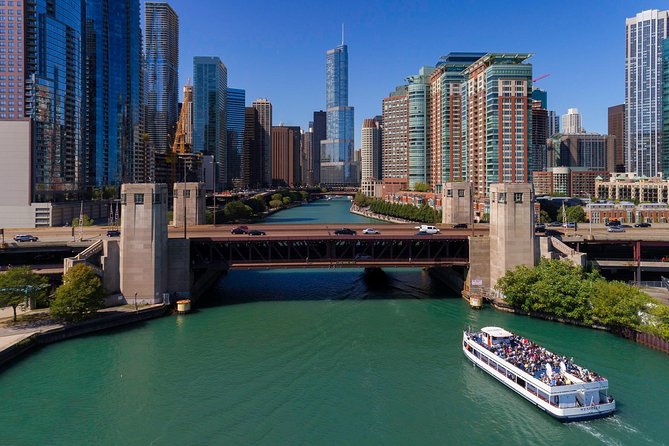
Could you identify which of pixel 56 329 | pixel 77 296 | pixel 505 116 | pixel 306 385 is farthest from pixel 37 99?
pixel 306 385

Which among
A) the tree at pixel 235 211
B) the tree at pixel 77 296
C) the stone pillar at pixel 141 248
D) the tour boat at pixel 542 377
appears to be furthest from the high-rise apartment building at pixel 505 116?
Answer: the tree at pixel 77 296

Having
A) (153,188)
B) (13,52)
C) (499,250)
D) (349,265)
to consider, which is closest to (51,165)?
(13,52)

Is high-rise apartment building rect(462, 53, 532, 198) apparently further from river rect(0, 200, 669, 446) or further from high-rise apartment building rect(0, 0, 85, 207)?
high-rise apartment building rect(0, 0, 85, 207)

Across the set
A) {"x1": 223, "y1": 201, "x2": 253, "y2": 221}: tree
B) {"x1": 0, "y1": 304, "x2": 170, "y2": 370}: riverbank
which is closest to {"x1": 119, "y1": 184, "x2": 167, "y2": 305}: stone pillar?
{"x1": 0, "y1": 304, "x2": 170, "y2": 370}: riverbank

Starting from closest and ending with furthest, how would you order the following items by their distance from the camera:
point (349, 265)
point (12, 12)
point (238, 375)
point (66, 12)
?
point (238, 375)
point (349, 265)
point (12, 12)
point (66, 12)

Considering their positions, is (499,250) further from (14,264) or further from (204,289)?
(14,264)

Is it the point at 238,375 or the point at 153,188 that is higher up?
the point at 153,188
